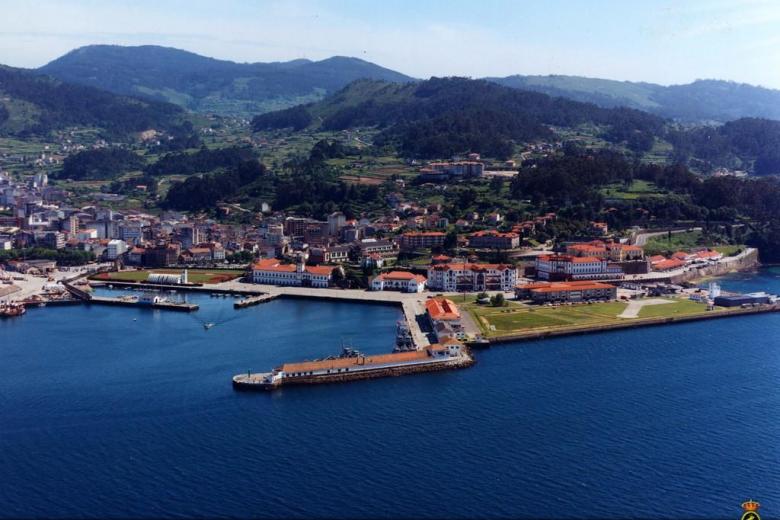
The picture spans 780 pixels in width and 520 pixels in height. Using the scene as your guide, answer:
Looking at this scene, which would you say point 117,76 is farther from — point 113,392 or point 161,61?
point 113,392

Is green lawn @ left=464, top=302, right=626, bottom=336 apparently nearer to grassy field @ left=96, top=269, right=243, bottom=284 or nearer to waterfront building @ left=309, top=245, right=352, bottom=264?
waterfront building @ left=309, top=245, right=352, bottom=264

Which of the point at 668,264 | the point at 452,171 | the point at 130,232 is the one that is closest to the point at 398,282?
the point at 668,264

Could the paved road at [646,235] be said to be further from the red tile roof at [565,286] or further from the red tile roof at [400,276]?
the red tile roof at [400,276]

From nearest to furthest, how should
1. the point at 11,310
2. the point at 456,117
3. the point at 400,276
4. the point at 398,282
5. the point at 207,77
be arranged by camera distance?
the point at 11,310 → the point at 398,282 → the point at 400,276 → the point at 456,117 → the point at 207,77

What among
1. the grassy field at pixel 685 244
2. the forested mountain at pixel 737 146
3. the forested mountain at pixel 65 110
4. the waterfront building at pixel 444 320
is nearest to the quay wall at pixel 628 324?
the waterfront building at pixel 444 320

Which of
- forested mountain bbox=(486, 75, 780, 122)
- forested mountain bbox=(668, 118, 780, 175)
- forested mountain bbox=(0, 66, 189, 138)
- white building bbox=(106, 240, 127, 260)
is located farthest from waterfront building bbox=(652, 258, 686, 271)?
forested mountain bbox=(486, 75, 780, 122)

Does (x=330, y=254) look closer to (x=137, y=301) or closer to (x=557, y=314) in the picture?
(x=137, y=301)

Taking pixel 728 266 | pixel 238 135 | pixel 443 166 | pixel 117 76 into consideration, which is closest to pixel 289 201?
pixel 443 166

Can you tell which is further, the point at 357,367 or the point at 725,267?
the point at 725,267
